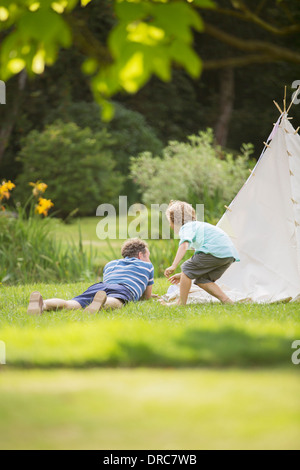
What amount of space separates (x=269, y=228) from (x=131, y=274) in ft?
5.59

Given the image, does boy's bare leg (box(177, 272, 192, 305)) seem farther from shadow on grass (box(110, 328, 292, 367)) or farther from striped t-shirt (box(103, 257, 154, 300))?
shadow on grass (box(110, 328, 292, 367))

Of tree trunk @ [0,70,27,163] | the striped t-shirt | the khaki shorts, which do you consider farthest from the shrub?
tree trunk @ [0,70,27,163]

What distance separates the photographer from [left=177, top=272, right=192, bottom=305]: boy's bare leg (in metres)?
6.30

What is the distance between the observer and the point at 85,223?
1839cm

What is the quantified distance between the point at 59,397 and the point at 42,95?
20.3 meters

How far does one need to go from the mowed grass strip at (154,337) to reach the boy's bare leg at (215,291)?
0.33m

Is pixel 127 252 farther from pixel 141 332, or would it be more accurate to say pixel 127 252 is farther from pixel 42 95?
pixel 42 95

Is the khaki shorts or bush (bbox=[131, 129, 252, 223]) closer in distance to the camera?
the khaki shorts

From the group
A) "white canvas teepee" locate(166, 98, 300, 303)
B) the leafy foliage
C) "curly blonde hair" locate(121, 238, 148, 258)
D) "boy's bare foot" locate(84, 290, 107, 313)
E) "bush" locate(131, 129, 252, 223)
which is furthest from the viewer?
"bush" locate(131, 129, 252, 223)

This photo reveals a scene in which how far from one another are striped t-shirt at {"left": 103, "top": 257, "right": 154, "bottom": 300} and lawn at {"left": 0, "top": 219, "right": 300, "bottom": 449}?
0.65 m

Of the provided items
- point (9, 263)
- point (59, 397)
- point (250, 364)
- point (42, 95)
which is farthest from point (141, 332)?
point (42, 95)

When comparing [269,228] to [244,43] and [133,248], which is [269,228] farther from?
[244,43]

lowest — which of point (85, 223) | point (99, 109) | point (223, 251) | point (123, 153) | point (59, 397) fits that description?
point (59, 397)

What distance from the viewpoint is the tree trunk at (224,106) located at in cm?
2399
